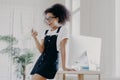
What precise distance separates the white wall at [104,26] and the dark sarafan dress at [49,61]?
140cm

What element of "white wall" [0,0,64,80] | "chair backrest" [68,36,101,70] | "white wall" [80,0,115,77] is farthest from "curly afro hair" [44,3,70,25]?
"white wall" [0,0,64,80]

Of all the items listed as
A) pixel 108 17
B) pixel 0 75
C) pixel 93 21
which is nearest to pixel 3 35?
pixel 0 75

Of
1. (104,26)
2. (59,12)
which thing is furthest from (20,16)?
(59,12)

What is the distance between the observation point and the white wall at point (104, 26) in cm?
342

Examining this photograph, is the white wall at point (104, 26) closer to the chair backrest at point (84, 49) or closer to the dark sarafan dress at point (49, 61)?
the chair backrest at point (84, 49)

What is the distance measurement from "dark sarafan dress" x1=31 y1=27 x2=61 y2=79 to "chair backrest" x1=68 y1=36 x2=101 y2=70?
0.34m

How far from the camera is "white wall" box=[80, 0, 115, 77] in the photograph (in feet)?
11.2

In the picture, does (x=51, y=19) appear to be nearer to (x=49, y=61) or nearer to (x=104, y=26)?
(x=49, y=61)

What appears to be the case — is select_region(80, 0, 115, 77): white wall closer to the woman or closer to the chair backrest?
the chair backrest

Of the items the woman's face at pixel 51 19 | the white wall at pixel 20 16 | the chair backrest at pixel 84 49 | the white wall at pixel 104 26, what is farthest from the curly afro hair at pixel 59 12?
the white wall at pixel 20 16

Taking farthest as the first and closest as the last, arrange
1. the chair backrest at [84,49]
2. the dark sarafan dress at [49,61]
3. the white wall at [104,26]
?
the white wall at [104,26] → the chair backrest at [84,49] → the dark sarafan dress at [49,61]

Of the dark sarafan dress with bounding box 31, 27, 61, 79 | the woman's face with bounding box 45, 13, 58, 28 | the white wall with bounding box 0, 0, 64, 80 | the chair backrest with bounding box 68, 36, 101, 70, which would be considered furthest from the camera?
the white wall with bounding box 0, 0, 64, 80

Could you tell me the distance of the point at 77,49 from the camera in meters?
2.53

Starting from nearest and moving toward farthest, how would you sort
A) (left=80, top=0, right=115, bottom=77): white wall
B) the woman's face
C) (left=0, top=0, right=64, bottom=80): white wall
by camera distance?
the woman's face, (left=80, top=0, right=115, bottom=77): white wall, (left=0, top=0, right=64, bottom=80): white wall
